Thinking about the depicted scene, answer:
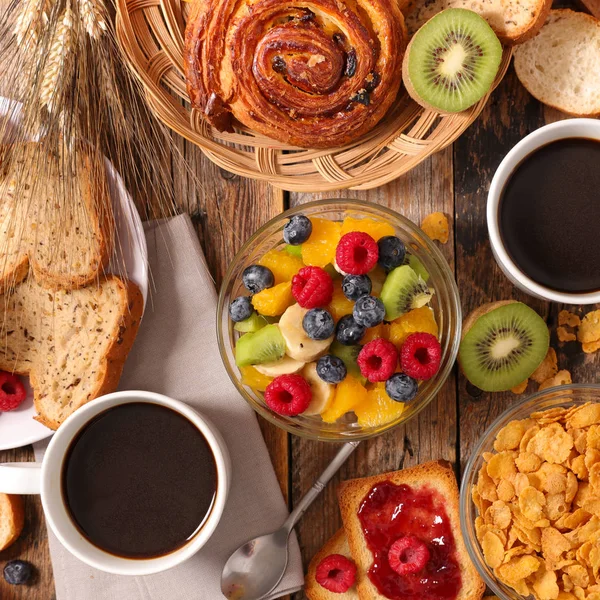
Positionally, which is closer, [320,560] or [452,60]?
[452,60]

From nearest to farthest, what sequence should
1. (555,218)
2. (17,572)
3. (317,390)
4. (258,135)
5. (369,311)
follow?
1. (369,311)
2. (317,390)
3. (555,218)
4. (258,135)
5. (17,572)

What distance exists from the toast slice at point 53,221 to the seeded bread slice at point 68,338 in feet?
0.15

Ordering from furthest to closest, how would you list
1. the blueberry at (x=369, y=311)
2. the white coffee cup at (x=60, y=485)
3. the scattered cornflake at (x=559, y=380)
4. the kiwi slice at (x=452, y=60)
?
the scattered cornflake at (x=559, y=380)
the white coffee cup at (x=60, y=485)
the kiwi slice at (x=452, y=60)
the blueberry at (x=369, y=311)

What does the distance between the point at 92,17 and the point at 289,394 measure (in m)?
0.91

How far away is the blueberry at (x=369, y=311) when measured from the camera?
1380mm

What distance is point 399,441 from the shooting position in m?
1.77

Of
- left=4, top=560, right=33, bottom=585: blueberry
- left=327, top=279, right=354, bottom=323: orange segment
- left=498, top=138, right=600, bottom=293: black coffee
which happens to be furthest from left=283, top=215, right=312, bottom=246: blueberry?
left=4, top=560, right=33, bottom=585: blueberry

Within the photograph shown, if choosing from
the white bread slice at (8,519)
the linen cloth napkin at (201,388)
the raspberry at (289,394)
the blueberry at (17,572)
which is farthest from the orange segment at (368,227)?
the blueberry at (17,572)

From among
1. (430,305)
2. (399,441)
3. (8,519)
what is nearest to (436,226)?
(430,305)

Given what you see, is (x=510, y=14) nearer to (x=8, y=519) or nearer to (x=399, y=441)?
(x=399, y=441)

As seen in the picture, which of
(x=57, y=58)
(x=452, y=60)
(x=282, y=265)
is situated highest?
(x=57, y=58)

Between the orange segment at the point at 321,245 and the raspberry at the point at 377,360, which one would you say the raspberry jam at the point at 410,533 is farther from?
the orange segment at the point at 321,245

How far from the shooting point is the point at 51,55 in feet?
5.13

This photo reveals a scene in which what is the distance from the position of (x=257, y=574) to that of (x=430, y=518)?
44 centimetres
